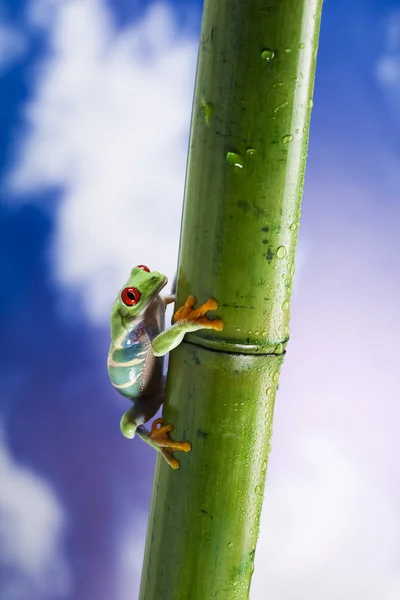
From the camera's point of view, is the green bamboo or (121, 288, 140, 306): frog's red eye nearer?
the green bamboo

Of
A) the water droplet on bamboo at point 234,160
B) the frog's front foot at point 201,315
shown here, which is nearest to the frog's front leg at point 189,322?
the frog's front foot at point 201,315

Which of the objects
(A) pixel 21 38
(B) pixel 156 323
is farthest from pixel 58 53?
(B) pixel 156 323

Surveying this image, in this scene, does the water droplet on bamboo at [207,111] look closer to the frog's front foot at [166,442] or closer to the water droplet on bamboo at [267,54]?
the water droplet on bamboo at [267,54]

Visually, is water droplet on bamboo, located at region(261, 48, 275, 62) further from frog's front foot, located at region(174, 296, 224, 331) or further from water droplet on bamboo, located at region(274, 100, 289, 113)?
frog's front foot, located at region(174, 296, 224, 331)

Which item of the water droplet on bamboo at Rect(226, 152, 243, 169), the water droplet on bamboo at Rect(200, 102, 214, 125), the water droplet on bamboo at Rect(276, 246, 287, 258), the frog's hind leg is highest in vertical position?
the water droplet on bamboo at Rect(200, 102, 214, 125)

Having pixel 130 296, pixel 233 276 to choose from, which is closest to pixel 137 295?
pixel 130 296

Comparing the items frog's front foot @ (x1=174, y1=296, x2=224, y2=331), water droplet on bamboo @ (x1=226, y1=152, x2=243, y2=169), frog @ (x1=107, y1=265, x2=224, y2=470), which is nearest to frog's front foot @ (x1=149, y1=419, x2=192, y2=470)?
frog @ (x1=107, y1=265, x2=224, y2=470)

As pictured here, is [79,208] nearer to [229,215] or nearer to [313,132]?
[313,132]
